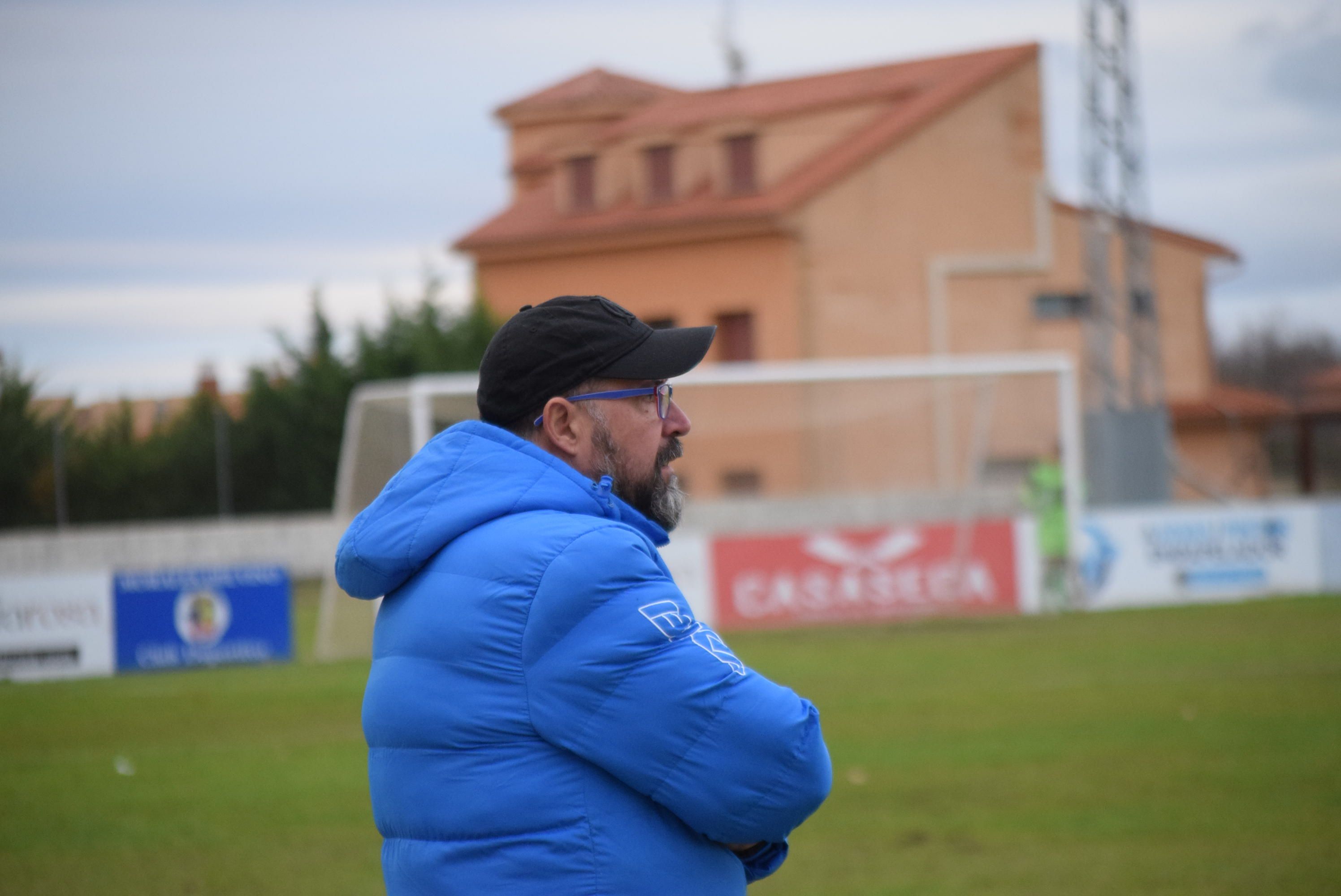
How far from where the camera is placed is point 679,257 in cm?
3375

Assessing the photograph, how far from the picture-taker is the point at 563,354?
2.18 m

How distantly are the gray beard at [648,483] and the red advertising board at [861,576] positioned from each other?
15106 mm

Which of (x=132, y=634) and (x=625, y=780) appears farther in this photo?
(x=132, y=634)

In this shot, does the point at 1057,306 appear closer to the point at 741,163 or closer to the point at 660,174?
the point at 741,163

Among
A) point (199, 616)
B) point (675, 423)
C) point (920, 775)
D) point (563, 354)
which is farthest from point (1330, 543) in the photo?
point (563, 354)

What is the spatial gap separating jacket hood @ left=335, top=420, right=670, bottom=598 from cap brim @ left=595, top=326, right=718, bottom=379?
0.17 m

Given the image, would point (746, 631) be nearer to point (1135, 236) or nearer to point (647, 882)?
point (1135, 236)

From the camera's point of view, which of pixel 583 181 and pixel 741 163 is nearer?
pixel 741 163

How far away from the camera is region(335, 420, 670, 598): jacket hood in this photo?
6.87 feet

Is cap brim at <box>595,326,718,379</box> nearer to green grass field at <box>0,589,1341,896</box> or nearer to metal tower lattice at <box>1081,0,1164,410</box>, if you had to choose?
green grass field at <box>0,589,1341,896</box>

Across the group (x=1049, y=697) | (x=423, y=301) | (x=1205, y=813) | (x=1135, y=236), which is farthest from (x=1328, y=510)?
(x=423, y=301)

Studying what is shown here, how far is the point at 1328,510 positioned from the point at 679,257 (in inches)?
701

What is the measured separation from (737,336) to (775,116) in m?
5.83

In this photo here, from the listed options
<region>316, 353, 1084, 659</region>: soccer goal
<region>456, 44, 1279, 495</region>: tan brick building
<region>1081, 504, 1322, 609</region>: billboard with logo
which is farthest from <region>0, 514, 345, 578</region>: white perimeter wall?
<region>1081, 504, 1322, 609</region>: billboard with logo
